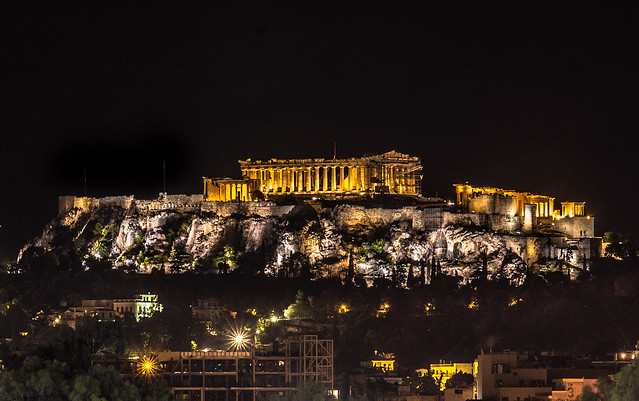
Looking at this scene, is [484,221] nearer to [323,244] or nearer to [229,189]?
[323,244]

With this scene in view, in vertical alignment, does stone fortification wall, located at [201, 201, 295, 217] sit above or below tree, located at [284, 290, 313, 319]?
above

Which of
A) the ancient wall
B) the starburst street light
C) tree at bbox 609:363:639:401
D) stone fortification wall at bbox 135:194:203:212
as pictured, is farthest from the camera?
stone fortification wall at bbox 135:194:203:212

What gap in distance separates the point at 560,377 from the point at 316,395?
11.0 meters

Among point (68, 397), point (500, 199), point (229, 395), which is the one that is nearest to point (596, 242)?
point (500, 199)

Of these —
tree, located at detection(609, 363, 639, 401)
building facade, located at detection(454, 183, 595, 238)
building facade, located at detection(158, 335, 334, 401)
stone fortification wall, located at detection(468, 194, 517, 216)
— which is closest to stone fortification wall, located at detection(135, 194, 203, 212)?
building facade, located at detection(454, 183, 595, 238)

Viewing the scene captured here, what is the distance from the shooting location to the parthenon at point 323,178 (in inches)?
4766

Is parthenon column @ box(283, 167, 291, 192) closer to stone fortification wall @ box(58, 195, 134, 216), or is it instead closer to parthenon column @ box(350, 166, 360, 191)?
parthenon column @ box(350, 166, 360, 191)

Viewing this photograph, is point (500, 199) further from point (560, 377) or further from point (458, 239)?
point (560, 377)

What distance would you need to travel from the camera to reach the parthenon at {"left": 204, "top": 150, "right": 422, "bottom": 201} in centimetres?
12106

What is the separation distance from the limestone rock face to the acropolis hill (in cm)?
6

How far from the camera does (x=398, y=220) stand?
114 meters

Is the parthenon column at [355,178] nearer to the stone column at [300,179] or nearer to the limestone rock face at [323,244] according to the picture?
the stone column at [300,179]

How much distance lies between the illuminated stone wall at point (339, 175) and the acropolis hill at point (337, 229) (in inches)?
2.4

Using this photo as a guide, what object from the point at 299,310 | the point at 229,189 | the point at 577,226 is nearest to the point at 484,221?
the point at 577,226
